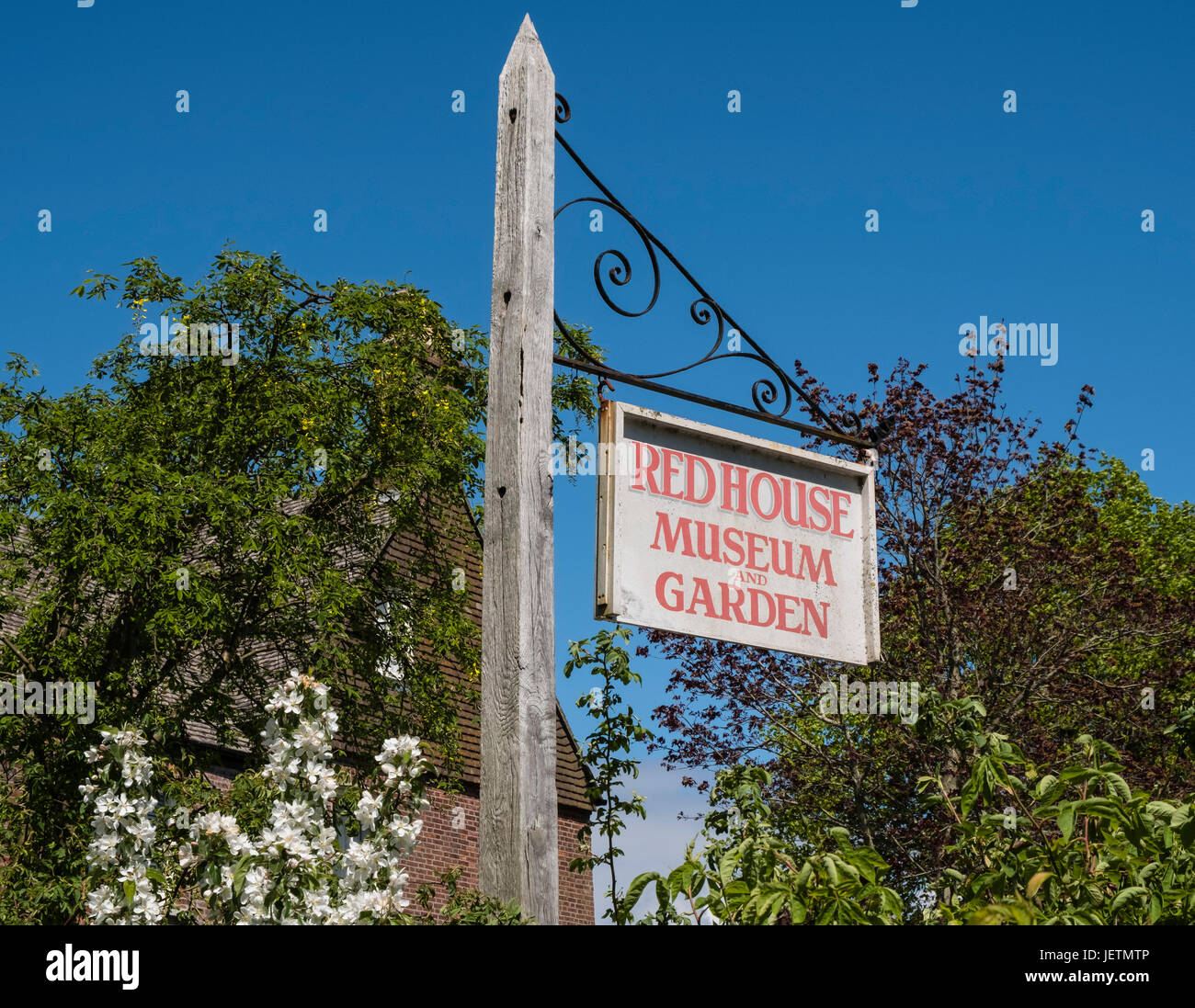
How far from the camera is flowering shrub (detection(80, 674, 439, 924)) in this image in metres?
5.87

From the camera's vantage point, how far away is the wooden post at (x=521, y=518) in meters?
3.76

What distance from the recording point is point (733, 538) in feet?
15.1

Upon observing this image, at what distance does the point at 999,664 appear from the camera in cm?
1493

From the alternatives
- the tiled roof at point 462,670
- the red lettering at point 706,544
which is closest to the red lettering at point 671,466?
the red lettering at point 706,544

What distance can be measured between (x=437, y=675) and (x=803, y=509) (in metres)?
9.49

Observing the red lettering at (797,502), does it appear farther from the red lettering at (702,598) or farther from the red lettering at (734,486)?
the red lettering at (702,598)

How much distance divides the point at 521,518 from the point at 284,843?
9.17 feet

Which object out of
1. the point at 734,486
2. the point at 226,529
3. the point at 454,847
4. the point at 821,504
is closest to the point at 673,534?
the point at 734,486

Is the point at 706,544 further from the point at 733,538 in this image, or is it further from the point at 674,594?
the point at 674,594

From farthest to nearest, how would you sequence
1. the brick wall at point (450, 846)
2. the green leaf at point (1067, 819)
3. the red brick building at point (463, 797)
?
the brick wall at point (450, 846), the red brick building at point (463, 797), the green leaf at point (1067, 819)

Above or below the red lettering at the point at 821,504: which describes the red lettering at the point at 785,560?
below

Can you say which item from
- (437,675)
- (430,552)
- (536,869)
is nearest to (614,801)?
(536,869)

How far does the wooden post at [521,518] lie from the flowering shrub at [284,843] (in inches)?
83.0

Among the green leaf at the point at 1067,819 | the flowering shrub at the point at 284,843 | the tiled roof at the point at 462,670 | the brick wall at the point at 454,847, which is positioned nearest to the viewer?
the green leaf at the point at 1067,819
